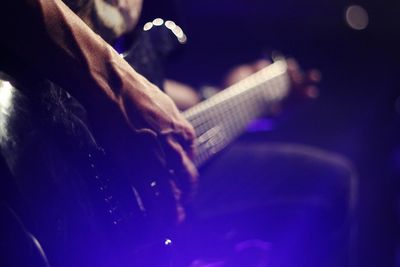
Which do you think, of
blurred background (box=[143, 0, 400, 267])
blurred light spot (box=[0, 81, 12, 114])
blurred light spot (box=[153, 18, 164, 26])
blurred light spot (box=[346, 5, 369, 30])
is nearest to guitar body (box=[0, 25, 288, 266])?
blurred light spot (box=[0, 81, 12, 114])

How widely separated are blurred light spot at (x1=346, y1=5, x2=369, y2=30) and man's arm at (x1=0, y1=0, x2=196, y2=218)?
130 cm

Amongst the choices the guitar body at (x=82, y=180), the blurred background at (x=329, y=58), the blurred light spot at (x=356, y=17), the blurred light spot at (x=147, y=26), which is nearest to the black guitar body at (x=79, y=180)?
the guitar body at (x=82, y=180)

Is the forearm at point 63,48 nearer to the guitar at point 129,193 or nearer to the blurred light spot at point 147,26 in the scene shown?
the guitar at point 129,193

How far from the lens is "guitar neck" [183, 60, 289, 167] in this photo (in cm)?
90

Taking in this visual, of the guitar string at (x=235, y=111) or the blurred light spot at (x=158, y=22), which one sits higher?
the blurred light spot at (x=158, y=22)

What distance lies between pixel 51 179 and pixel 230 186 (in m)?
0.53

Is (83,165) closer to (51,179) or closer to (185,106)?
(51,179)

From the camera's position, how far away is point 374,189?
1.67 meters

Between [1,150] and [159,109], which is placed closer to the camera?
[1,150]

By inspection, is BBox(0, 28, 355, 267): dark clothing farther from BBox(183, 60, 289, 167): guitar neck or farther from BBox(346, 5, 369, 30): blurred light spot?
BBox(346, 5, 369, 30): blurred light spot

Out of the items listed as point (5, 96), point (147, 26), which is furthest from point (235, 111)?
point (5, 96)

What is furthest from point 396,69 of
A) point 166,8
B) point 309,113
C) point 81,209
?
point 81,209

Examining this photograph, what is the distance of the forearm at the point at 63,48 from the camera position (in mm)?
578

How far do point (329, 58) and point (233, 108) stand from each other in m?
0.90
